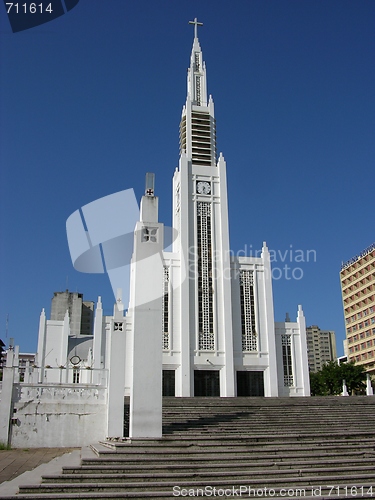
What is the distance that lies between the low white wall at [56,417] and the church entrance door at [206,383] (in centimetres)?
1454

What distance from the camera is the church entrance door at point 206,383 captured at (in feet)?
111

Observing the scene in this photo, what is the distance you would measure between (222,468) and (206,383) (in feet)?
74.3

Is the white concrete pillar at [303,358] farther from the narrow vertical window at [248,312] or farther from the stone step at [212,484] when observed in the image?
the stone step at [212,484]

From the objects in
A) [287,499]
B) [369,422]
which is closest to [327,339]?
[369,422]

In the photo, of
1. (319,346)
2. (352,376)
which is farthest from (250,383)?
(319,346)

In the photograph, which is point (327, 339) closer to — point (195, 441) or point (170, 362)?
point (170, 362)

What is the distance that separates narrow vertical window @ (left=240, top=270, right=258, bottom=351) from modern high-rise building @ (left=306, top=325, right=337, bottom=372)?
124822 millimetres

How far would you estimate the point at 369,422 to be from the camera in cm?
2091


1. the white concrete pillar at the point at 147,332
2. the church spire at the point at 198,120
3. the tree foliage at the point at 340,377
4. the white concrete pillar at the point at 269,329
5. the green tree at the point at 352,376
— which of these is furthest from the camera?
the tree foliage at the point at 340,377

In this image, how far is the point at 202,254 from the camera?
36.5 meters

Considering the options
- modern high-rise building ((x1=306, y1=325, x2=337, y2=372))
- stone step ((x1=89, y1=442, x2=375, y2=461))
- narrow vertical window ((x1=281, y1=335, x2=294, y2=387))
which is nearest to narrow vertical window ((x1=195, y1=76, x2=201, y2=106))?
A: narrow vertical window ((x1=281, y1=335, x2=294, y2=387))

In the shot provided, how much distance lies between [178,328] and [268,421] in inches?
595

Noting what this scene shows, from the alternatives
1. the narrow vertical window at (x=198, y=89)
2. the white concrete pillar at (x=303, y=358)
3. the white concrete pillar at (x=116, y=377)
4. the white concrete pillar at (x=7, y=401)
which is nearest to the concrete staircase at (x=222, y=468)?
the white concrete pillar at (x=116, y=377)

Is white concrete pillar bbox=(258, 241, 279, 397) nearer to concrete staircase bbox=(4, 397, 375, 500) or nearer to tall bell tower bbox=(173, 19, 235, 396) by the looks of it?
tall bell tower bbox=(173, 19, 235, 396)
